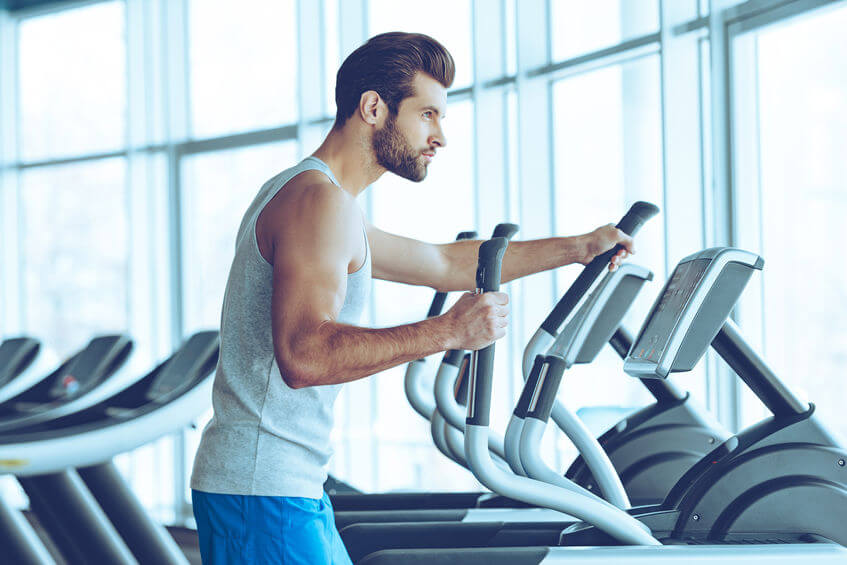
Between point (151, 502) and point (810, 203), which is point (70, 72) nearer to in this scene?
point (151, 502)

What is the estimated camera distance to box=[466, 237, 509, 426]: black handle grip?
4.72 feet

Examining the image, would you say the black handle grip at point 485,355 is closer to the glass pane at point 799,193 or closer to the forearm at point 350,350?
the forearm at point 350,350

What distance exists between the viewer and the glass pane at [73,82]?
5945 mm

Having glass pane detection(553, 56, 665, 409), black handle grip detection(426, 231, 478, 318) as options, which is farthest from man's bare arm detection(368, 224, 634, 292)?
glass pane detection(553, 56, 665, 409)

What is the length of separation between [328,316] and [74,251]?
17.6ft

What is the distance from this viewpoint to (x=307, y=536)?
1456 millimetres

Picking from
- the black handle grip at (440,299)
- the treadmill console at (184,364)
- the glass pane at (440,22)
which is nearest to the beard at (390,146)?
the black handle grip at (440,299)

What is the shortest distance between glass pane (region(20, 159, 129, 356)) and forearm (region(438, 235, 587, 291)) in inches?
167

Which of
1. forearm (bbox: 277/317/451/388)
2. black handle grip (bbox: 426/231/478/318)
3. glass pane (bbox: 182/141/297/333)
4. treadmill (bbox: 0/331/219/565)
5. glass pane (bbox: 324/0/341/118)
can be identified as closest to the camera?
forearm (bbox: 277/317/451/388)

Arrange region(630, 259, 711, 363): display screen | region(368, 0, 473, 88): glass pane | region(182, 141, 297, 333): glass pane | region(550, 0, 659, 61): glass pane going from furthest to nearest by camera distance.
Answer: region(182, 141, 297, 333): glass pane → region(368, 0, 473, 88): glass pane → region(550, 0, 659, 61): glass pane → region(630, 259, 711, 363): display screen

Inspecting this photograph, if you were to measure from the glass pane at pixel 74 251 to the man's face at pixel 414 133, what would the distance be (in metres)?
4.64

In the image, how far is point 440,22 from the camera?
4.76 meters

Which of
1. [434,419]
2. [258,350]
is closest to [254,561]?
[258,350]

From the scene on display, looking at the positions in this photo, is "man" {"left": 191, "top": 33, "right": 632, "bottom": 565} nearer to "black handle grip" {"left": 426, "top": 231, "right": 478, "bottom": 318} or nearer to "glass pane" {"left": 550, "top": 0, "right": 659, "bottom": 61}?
"black handle grip" {"left": 426, "top": 231, "right": 478, "bottom": 318}
